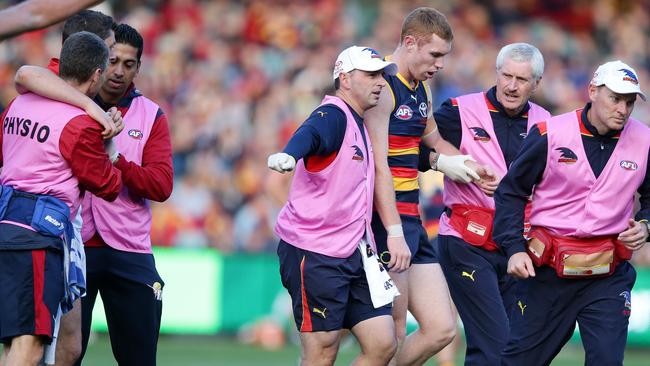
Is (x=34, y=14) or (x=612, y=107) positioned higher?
(x=34, y=14)

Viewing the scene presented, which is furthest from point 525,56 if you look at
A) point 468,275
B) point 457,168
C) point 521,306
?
point 521,306

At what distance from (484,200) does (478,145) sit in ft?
1.39

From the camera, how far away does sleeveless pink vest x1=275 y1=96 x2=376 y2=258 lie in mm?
8016

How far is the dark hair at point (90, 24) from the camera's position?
8008 millimetres

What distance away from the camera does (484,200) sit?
369 inches

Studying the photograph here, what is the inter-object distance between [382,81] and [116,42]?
5.90 ft

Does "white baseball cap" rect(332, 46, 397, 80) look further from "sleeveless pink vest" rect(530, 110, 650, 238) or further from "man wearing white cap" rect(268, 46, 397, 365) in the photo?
"sleeveless pink vest" rect(530, 110, 650, 238)

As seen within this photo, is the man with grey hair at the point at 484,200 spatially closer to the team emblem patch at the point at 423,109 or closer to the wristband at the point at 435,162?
the wristband at the point at 435,162

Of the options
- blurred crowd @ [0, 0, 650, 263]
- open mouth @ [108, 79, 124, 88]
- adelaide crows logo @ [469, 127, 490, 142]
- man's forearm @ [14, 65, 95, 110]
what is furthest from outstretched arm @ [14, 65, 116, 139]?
blurred crowd @ [0, 0, 650, 263]

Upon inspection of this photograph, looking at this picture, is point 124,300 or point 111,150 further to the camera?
point 124,300

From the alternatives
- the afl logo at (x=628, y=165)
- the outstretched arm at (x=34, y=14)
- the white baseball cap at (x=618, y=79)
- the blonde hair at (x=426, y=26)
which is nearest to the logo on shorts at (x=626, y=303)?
the afl logo at (x=628, y=165)

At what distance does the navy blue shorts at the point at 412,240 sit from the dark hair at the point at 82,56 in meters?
2.34

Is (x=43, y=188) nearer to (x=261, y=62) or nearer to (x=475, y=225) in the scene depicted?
(x=475, y=225)

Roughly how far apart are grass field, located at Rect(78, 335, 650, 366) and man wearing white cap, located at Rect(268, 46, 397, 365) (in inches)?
207
